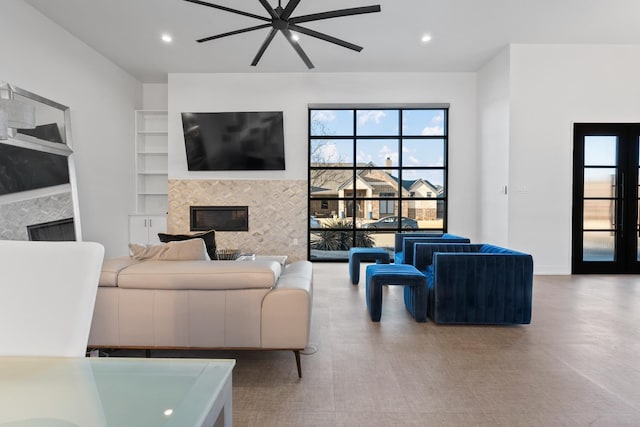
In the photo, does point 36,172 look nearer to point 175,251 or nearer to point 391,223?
point 175,251

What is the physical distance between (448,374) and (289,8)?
327cm

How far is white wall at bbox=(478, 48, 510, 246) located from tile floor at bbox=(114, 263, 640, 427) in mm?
A: 2441

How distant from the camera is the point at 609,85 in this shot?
18.6 ft

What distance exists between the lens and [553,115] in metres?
5.69

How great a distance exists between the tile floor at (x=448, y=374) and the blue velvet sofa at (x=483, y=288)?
12 centimetres

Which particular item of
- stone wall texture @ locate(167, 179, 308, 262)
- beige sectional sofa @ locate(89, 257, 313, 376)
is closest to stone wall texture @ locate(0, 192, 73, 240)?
stone wall texture @ locate(167, 179, 308, 262)

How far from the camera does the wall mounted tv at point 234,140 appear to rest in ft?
22.0

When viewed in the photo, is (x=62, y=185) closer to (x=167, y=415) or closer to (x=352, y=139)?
(x=352, y=139)

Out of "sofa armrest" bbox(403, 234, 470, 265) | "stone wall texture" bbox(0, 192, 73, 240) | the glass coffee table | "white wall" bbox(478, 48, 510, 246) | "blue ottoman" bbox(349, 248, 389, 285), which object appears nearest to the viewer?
the glass coffee table

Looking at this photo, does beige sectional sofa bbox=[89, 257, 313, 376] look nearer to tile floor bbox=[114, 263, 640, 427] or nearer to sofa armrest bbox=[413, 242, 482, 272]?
tile floor bbox=[114, 263, 640, 427]

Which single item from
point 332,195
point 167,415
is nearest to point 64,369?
point 167,415

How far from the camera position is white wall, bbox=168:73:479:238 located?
6762 mm

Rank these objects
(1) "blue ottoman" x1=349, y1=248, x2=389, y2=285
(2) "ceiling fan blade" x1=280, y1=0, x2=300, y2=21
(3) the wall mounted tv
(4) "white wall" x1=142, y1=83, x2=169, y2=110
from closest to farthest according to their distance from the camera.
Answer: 1. (2) "ceiling fan blade" x1=280, y1=0, x2=300, y2=21
2. (1) "blue ottoman" x1=349, y1=248, x2=389, y2=285
3. (3) the wall mounted tv
4. (4) "white wall" x1=142, y1=83, x2=169, y2=110

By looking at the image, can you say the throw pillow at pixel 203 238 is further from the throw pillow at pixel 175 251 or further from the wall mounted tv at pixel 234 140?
the wall mounted tv at pixel 234 140
